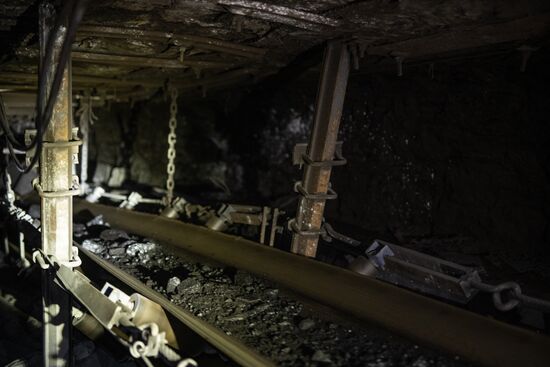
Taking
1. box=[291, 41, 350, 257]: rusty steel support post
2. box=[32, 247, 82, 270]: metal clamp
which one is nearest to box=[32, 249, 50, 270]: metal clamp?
box=[32, 247, 82, 270]: metal clamp

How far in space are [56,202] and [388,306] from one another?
273 cm

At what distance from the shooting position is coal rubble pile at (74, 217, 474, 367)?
2.59m

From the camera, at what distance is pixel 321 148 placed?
3855mm

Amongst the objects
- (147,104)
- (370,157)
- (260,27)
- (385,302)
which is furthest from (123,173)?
(385,302)

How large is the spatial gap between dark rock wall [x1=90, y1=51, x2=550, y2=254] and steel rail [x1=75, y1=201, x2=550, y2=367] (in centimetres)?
271

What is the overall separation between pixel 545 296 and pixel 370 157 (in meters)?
3.39

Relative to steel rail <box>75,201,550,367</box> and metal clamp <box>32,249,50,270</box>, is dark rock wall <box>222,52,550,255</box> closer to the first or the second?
steel rail <box>75,201,550,367</box>

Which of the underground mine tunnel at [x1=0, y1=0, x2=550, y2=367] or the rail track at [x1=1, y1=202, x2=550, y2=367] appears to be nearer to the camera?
the rail track at [x1=1, y1=202, x2=550, y2=367]

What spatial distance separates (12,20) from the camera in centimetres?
327

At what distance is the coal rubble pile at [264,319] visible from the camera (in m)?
2.59

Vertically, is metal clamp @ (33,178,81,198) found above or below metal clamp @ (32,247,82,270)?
above

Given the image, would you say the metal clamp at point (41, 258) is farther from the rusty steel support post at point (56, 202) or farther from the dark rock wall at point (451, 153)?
the dark rock wall at point (451, 153)

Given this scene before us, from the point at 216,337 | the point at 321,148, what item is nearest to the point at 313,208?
the point at 321,148

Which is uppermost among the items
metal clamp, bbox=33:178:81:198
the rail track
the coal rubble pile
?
metal clamp, bbox=33:178:81:198
